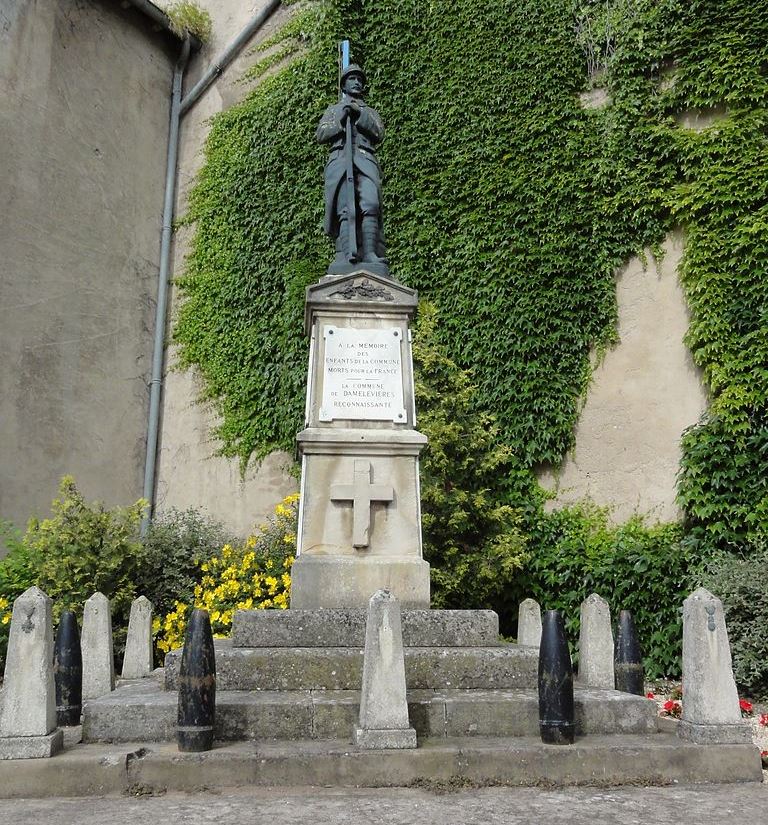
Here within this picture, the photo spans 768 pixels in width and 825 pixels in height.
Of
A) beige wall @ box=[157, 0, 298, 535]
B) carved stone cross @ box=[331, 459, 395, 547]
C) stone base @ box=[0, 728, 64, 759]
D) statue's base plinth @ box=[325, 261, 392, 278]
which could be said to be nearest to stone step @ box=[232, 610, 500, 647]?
carved stone cross @ box=[331, 459, 395, 547]

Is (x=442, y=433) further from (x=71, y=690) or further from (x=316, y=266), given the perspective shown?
(x=71, y=690)

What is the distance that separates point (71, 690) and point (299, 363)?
8.83m

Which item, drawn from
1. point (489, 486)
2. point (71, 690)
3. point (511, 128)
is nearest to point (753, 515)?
point (489, 486)

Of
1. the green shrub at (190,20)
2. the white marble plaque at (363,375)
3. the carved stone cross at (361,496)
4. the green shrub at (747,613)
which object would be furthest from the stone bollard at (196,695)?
the green shrub at (190,20)

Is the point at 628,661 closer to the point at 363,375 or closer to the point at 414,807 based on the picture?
the point at 414,807

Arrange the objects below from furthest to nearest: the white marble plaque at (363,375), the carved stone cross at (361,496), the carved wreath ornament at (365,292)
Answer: the carved wreath ornament at (365,292)
the white marble plaque at (363,375)
the carved stone cross at (361,496)

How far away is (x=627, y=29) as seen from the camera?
12.2 meters

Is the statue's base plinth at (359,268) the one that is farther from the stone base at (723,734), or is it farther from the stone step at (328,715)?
the stone base at (723,734)

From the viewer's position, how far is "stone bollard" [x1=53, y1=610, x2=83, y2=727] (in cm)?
505

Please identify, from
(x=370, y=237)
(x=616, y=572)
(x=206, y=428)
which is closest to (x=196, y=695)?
(x=370, y=237)

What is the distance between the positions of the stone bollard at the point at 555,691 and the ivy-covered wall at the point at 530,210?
6.06m

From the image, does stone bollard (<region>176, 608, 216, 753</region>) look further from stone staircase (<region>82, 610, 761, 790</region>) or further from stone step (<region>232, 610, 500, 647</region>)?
stone step (<region>232, 610, 500, 647</region>)

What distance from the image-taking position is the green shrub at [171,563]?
10.2 metres

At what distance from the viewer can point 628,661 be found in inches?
219
